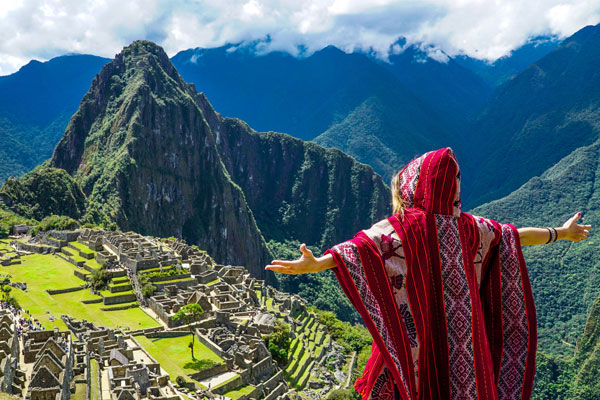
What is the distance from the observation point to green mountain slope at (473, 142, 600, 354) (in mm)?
75812

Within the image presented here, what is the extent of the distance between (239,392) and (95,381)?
6986 mm

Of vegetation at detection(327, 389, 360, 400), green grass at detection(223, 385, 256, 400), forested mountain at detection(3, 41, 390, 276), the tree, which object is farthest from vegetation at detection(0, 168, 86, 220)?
vegetation at detection(327, 389, 360, 400)

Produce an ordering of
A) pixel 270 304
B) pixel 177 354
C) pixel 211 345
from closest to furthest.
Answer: pixel 177 354, pixel 211 345, pixel 270 304

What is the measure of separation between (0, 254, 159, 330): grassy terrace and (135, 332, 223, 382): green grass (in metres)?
2.89

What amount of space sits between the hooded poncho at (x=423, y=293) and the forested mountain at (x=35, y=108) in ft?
476

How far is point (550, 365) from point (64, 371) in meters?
54.5

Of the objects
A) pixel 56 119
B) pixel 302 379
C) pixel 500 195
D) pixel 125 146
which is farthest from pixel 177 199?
pixel 302 379

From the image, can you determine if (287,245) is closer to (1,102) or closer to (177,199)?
(177,199)

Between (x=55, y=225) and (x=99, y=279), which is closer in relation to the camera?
(x=99, y=279)

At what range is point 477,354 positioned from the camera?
541 cm

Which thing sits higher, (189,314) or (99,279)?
(99,279)

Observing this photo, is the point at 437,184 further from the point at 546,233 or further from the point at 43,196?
the point at 43,196

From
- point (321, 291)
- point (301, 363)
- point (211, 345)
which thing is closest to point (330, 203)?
point (321, 291)

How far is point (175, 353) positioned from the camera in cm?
2947
